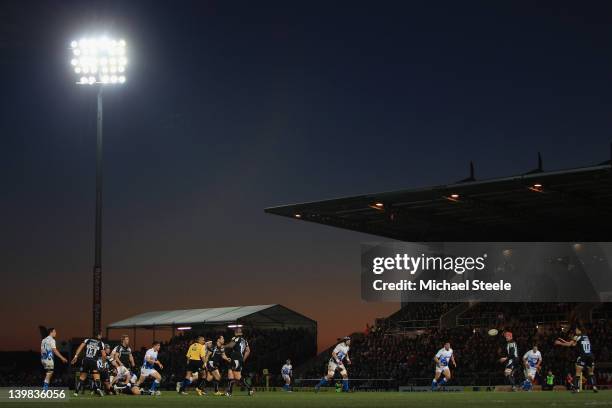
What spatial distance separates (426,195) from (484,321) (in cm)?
1333

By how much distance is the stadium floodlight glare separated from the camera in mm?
33062

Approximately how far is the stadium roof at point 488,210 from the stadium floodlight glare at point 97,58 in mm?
14220

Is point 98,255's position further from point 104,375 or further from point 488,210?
point 488,210

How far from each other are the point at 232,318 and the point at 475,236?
15613 mm

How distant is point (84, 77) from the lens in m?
33.7

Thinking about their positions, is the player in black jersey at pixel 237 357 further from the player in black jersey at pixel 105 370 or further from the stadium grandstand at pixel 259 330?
the stadium grandstand at pixel 259 330

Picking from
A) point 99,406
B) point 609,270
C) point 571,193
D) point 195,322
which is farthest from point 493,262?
point 99,406

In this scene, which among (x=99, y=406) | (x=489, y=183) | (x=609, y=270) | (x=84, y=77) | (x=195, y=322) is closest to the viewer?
(x=99, y=406)

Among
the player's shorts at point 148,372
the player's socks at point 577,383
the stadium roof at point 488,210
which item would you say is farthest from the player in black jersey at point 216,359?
the stadium roof at point 488,210

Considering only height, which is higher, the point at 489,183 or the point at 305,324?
the point at 489,183

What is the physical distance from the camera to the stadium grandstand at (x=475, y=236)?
40.5 m

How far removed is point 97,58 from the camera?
32.8m

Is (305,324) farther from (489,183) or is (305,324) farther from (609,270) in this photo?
(489,183)

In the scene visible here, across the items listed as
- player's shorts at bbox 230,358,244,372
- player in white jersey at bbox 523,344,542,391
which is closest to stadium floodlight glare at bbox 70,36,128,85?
player's shorts at bbox 230,358,244,372
